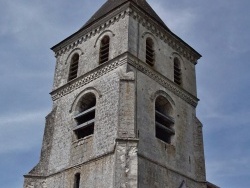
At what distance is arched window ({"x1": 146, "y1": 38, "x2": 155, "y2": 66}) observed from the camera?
20322 mm

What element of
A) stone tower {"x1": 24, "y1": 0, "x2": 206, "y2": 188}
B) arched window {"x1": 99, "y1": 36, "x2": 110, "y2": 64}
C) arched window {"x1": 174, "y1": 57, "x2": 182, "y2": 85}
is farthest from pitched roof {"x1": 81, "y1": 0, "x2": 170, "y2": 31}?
arched window {"x1": 174, "y1": 57, "x2": 182, "y2": 85}

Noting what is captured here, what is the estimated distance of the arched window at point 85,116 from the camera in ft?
61.8

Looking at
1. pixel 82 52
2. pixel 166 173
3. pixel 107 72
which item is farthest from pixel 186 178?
pixel 82 52

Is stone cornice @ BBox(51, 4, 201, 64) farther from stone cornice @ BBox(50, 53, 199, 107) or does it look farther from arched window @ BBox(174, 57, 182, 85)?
stone cornice @ BBox(50, 53, 199, 107)

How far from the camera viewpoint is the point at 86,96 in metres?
19.9

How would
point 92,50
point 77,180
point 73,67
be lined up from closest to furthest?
point 77,180
point 92,50
point 73,67

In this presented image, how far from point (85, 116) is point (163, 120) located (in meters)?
3.74

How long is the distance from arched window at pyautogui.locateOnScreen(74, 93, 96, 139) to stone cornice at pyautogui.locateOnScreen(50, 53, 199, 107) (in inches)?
33.9

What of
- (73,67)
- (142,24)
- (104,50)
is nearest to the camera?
(104,50)

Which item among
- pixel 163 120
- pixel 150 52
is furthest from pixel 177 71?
pixel 163 120

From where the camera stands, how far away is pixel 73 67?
21922 millimetres

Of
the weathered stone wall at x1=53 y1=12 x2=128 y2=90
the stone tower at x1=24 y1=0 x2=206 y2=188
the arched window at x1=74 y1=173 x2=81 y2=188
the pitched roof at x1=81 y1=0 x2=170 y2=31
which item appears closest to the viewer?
the stone tower at x1=24 y1=0 x2=206 y2=188

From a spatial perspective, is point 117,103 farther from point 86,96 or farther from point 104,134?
point 86,96

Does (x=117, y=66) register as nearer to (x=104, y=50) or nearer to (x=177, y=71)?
(x=104, y=50)
